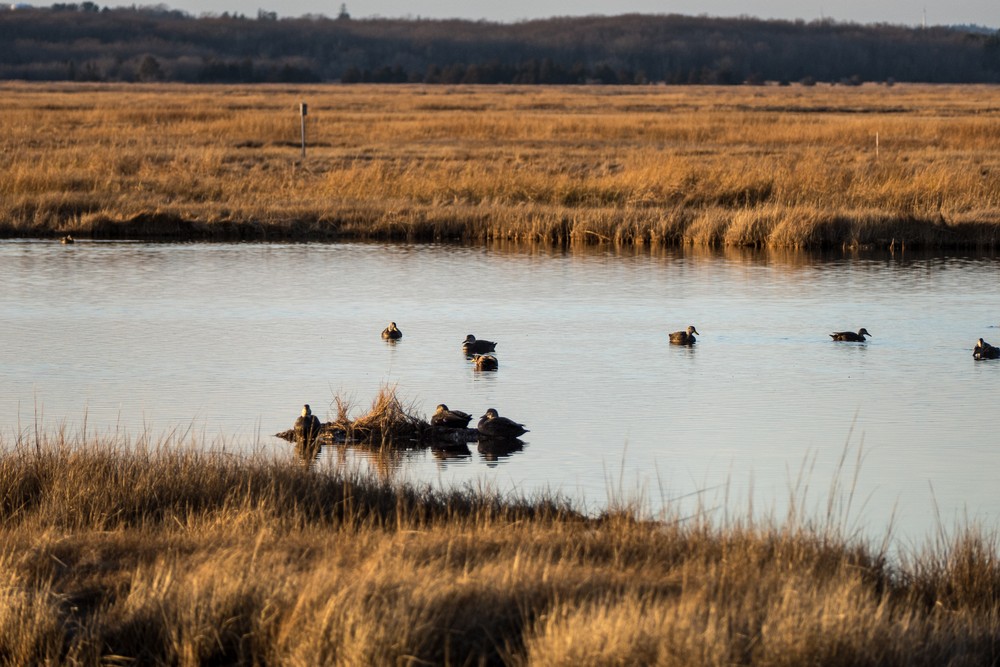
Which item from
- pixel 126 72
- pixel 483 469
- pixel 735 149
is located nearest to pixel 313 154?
pixel 735 149

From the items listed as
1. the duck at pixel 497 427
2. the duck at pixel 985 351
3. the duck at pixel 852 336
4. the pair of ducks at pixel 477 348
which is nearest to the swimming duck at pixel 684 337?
the duck at pixel 852 336

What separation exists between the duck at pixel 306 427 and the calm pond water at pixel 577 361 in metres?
0.20

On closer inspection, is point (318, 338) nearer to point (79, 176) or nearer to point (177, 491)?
point (177, 491)

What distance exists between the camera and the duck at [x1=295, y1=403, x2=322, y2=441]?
10.6m

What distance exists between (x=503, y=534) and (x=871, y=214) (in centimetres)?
1845

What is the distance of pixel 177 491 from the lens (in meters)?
8.37

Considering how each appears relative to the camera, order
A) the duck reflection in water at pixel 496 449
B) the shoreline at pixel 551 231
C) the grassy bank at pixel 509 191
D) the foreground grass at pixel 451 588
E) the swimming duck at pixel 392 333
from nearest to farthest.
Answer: the foreground grass at pixel 451 588 → the duck reflection in water at pixel 496 449 → the swimming duck at pixel 392 333 → the shoreline at pixel 551 231 → the grassy bank at pixel 509 191

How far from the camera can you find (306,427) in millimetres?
10672

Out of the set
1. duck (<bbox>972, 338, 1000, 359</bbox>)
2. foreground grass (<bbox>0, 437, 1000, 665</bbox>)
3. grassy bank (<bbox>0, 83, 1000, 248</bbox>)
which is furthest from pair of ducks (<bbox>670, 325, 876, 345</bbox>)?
grassy bank (<bbox>0, 83, 1000, 248</bbox>)

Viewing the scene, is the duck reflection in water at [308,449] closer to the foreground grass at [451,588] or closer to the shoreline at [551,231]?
the foreground grass at [451,588]

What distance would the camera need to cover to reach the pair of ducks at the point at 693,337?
599 inches

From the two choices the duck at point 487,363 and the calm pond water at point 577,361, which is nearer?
the calm pond water at point 577,361

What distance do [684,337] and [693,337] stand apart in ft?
0.38

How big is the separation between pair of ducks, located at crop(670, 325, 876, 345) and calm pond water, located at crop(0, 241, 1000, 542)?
17cm
